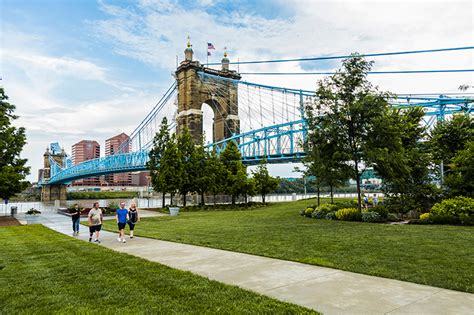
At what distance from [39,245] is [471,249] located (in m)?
13.5

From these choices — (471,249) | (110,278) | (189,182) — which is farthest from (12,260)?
(189,182)

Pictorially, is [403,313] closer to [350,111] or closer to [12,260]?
[12,260]

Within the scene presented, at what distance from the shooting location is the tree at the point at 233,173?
3496cm

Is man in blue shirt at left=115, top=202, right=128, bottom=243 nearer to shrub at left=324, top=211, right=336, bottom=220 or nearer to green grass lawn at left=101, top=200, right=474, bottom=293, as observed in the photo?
green grass lawn at left=101, top=200, right=474, bottom=293

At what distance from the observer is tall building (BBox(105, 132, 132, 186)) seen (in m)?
85.0

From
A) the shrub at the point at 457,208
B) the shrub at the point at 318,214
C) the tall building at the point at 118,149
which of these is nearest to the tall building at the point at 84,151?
the tall building at the point at 118,149

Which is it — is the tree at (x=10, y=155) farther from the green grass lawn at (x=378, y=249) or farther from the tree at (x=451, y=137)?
the tree at (x=451, y=137)

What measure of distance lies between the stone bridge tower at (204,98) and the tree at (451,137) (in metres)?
35.2

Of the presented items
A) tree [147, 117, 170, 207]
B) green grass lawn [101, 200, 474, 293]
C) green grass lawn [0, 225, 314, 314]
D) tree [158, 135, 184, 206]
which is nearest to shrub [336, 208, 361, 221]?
green grass lawn [101, 200, 474, 293]

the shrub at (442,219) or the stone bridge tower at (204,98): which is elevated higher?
the stone bridge tower at (204,98)

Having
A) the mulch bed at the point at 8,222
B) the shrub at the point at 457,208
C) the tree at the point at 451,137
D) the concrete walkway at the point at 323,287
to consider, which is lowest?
the mulch bed at the point at 8,222

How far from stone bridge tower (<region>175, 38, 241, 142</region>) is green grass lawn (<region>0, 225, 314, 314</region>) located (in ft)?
144

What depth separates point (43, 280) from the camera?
23.3 ft

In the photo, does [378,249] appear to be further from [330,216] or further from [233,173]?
[233,173]
